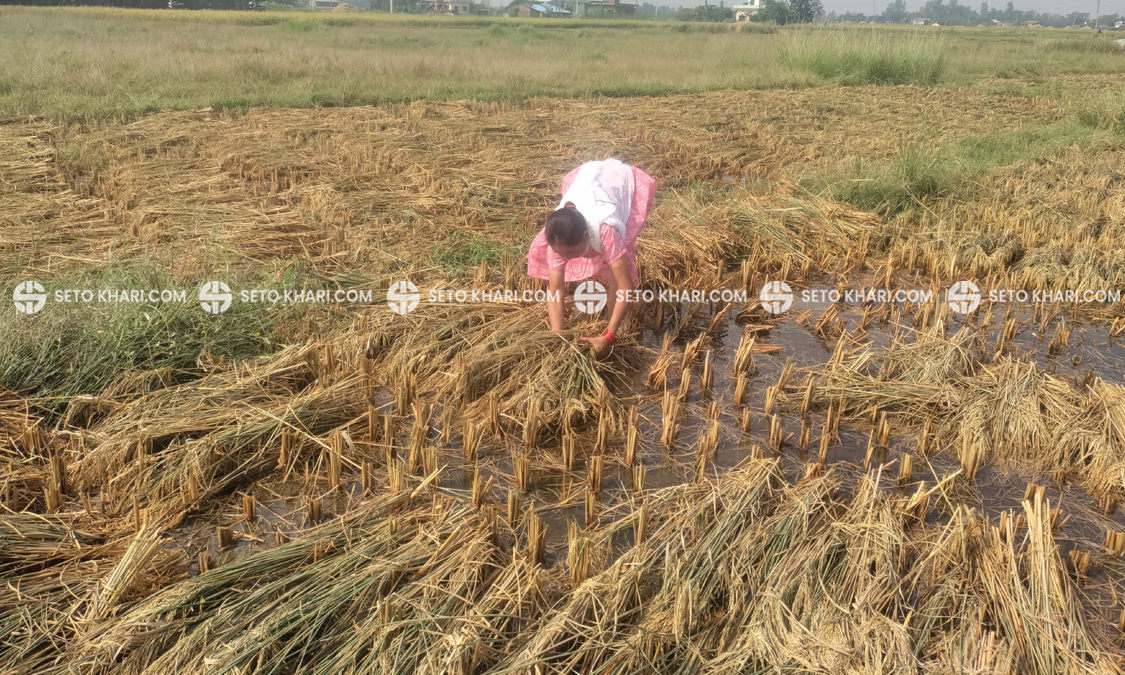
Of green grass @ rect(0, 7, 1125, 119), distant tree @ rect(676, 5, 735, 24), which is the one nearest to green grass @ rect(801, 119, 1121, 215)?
green grass @ rect(0, 7, 1125, 119)

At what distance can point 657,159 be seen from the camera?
7.86 meters

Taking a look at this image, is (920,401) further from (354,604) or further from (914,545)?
(354,604)

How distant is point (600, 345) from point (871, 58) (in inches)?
557

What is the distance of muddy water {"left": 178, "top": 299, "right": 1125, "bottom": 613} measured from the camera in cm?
256

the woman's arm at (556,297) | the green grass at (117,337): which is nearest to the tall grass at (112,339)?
the green grass at (117,337)

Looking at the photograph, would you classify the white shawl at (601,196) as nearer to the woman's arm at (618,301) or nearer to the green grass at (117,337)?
the woman's arm at (618,301)

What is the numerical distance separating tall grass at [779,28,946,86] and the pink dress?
12.7m

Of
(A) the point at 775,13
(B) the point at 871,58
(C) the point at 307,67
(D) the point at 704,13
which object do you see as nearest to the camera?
(C) the point at 307,67

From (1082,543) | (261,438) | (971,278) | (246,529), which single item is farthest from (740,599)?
(971,278)

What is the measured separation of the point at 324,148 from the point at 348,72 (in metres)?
5.84

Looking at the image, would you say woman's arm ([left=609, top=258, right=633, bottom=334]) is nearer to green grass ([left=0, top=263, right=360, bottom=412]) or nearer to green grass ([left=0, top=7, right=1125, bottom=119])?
green grass ([left=0, top=263, right=360, bottom=412])

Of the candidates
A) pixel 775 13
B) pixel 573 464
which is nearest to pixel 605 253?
pixel 573 464

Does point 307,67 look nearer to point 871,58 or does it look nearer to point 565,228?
point 871,58

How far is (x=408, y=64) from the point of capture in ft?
46.2
